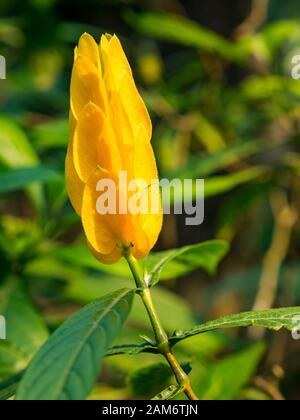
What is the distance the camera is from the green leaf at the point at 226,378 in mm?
892

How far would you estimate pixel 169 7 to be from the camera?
2057mm

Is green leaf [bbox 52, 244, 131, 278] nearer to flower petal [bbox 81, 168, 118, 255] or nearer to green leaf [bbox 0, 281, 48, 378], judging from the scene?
green leaf [bbox 0, 281, 48, 378]

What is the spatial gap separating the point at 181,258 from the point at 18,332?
0.29 meters

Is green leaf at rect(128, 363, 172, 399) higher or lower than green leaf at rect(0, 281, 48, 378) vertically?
lower

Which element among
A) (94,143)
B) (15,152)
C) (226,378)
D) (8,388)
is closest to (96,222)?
(94,143)

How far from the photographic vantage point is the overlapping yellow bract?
1.69 feet

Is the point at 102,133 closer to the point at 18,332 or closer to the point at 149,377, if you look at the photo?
the point at 149,377

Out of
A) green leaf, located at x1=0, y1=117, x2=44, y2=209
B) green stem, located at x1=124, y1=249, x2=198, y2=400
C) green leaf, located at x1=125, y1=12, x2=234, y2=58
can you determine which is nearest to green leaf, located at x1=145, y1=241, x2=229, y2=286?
green stem, located at x1=124, y1=249, x2=198, y2=400

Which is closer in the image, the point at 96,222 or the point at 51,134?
the point at 96,222

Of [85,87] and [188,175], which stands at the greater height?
[188,175]

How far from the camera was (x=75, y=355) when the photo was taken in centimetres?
48

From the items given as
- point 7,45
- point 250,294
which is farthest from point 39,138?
point 7,45

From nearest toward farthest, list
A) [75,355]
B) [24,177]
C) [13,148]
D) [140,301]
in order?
[75,355] < [24,177] < [13,148] < [140,301]

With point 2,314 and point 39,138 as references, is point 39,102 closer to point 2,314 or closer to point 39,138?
point 39,138
